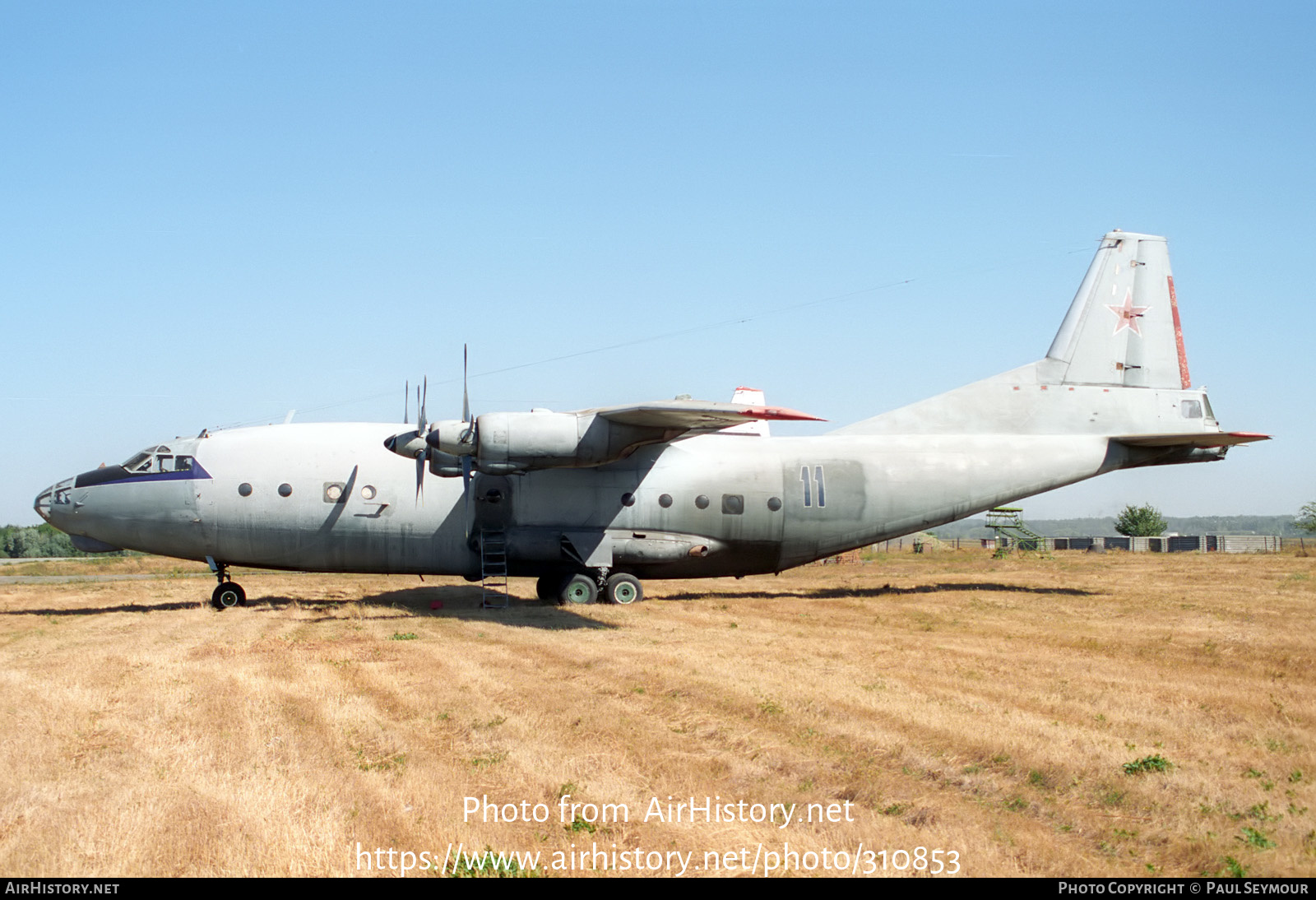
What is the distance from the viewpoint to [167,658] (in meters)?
14.9

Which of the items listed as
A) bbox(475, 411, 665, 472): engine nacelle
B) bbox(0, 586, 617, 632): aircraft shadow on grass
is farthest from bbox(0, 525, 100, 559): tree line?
bbox(475, 411, 665, 472): engine nacelle

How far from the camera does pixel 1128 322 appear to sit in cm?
2562

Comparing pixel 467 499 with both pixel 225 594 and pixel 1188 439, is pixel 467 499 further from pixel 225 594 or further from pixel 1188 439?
pixel 1188 439

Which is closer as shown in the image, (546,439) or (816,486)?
(546,439)

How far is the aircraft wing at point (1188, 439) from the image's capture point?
23812 millimetres

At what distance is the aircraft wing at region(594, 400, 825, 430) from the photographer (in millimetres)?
19172

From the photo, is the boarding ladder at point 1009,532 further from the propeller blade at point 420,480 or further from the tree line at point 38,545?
the tree line at point 38,545

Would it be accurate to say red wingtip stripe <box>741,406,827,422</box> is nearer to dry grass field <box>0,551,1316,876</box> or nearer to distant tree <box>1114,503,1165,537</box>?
dry grass field <box>0,551,1316,876</box>

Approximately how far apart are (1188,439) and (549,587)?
55.4 feet

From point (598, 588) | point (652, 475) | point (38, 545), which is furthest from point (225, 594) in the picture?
point (38, 545)

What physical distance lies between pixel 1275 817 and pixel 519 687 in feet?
27.2

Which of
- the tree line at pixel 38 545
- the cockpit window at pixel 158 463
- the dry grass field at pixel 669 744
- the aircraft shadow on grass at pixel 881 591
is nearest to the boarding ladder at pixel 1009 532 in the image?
the aircraft shadow on grass at pixel 881 591
